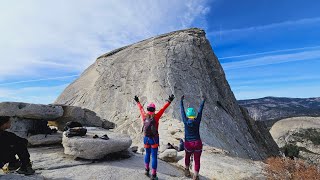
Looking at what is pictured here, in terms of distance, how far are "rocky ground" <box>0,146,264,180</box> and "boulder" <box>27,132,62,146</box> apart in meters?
0.32

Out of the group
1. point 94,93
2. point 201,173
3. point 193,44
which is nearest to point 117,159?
point 201,173

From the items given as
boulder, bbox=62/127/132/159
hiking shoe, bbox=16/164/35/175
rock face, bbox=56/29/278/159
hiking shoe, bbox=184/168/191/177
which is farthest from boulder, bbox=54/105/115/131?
rock face, bbox=56/29/278/159

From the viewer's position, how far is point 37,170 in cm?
1082

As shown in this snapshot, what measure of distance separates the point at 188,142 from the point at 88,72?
111ft

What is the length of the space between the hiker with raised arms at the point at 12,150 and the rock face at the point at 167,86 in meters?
14.7

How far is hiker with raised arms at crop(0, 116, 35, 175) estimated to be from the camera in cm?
952

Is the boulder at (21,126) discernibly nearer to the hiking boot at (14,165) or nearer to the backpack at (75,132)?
the backpack at (75,132)

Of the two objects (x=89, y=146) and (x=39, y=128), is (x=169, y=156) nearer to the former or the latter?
(x=89, y=146)

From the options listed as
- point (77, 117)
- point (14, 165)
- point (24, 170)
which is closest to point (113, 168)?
point (24, 170)

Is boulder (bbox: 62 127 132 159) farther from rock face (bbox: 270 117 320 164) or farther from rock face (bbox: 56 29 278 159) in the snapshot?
rock face (bbox: 270 117 320 164)

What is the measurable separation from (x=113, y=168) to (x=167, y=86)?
22347 mm

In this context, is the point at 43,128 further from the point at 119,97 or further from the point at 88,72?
the point at 88,72

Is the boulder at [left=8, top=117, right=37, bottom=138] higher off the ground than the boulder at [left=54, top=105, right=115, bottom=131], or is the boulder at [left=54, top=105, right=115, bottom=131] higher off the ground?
the boulder at [left=54, top=105, right=115, bottom=131]

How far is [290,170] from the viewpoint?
13844mm
